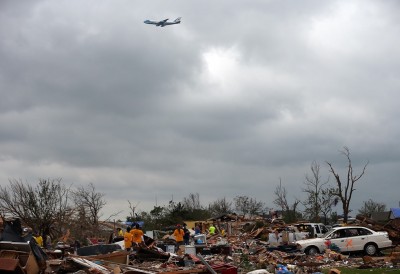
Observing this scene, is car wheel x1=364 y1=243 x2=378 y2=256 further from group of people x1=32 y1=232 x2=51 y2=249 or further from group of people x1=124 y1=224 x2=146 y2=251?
group of people x1=32 y1=232 x2=51 y2=249

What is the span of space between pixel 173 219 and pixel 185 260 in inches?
1656

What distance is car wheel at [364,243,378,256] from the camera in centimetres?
2621

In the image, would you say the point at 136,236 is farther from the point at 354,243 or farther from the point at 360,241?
the point at 360,241

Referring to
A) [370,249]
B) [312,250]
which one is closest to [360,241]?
[370,249]

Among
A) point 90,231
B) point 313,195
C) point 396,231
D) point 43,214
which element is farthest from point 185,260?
point 313,195

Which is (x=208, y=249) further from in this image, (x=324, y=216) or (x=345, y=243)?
(x=324, y=216)

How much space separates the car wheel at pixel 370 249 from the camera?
26208 mm

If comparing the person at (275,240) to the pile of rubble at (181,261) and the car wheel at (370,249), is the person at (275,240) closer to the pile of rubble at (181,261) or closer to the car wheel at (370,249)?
the pile of rubble at (181,261)

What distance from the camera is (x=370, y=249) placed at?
26.2 metres

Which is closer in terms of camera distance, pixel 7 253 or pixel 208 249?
pixel 7 253

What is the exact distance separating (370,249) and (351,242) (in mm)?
948

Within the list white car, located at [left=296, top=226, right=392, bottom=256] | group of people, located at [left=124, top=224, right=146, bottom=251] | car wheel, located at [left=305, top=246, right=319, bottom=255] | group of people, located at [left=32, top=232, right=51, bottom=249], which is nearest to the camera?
group of people, located at [left=124, top=224, right=146, bottom=251]

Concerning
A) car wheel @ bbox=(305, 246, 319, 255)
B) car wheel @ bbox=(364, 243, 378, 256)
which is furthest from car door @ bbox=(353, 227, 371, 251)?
car wheel @ bbox=(305, 246, 319, 255)

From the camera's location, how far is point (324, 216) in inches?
2296
